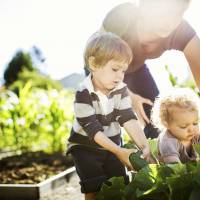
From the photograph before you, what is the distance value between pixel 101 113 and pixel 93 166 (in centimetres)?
28

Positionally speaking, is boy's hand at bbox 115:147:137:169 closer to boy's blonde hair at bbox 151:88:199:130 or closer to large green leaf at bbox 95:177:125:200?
large green leaf at bbox 95:177:125:200

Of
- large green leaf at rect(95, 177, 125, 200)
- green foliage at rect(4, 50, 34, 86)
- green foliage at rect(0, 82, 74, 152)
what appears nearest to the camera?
large green leaf at rect(95, 177, 125, 200)

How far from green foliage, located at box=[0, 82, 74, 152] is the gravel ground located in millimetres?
1451

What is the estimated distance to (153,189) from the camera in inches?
56.2

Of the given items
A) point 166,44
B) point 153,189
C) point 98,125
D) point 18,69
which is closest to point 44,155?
point 166,44

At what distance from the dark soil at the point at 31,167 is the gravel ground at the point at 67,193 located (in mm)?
291

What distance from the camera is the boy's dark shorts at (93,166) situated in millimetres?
2520

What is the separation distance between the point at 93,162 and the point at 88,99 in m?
0.34

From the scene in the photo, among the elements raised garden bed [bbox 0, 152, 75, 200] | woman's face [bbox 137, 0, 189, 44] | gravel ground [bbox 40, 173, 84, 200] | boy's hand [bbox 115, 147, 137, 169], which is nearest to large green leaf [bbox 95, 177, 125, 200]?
boy's hand [bbox 115, 147, 137, 169]

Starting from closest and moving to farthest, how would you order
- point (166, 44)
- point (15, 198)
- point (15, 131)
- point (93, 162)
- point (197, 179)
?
Answer: point (197, 179) < point (93, 162) < point (166, 44) < point (15, 198) < point (15, 131)

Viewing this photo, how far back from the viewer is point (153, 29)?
9.15ft

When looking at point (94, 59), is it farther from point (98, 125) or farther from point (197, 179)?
point (197, 179)

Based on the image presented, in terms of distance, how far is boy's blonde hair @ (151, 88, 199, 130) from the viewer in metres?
2.45

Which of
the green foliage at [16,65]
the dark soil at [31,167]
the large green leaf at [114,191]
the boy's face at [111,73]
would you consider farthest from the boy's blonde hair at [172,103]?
the green foliage at [16,65]
